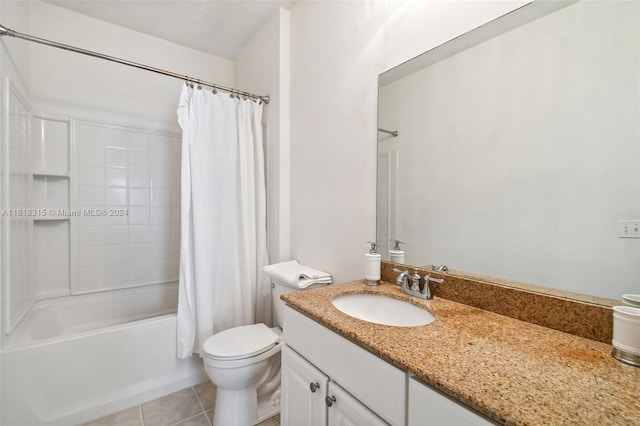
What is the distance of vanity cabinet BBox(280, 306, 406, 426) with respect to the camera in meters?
0.70

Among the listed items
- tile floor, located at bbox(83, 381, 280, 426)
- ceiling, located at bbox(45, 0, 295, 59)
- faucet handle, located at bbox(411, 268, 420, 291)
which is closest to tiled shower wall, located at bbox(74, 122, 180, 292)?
ceiling, located at bbox(45, 0, 295, 59)

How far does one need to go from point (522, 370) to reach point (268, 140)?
2058 millimetres

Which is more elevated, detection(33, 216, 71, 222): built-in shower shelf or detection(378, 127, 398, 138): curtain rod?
detection(378, 127, 398, 138): curtain rod

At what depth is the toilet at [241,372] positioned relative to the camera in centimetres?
142

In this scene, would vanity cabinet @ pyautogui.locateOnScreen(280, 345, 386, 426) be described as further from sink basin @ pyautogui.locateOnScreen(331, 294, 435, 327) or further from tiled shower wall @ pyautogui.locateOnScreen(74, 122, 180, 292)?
tiled shower wall @ pyautogui.locateOnScreen(74, 122, 180, 292)

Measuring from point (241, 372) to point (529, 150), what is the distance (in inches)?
63.7

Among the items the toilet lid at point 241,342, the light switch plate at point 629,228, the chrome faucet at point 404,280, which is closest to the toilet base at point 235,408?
the toilet lid at point 241,342

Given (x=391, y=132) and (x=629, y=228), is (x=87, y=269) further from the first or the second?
(x=629, y=228)

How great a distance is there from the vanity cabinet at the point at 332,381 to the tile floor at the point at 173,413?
0.75 meters

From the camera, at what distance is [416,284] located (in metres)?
1.14

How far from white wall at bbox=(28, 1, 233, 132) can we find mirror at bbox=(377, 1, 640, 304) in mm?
2222

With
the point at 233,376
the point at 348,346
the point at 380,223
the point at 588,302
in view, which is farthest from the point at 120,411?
the point at 588,302

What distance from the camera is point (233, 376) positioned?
56.1 inches

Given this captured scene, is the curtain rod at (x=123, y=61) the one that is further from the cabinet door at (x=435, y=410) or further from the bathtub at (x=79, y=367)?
the cabinet door at (x=435, y=410)
